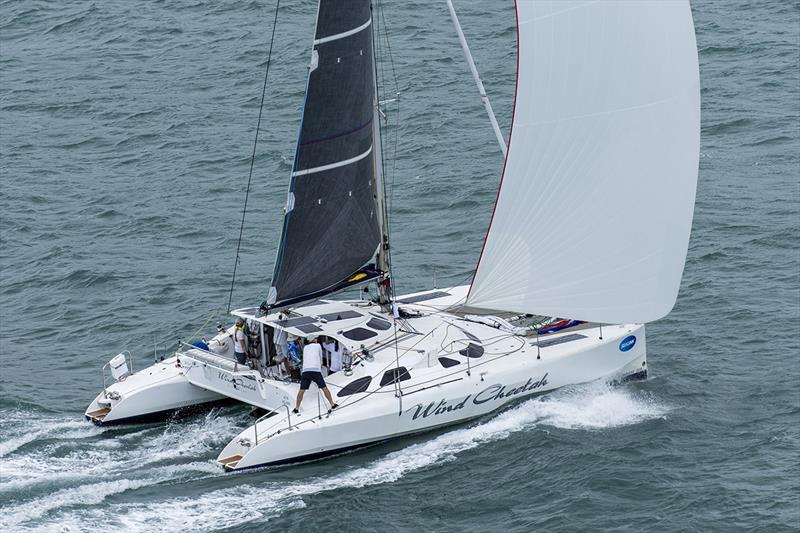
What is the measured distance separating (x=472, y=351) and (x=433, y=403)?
5.53 ft

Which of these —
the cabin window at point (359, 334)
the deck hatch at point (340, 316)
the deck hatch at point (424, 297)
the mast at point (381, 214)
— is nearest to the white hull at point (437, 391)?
the cabin window at point (359, 334)

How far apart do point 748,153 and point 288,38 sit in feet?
51.9

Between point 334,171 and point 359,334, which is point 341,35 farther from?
point 359,334

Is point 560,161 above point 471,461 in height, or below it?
above

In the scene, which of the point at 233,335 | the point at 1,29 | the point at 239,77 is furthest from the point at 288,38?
the point at 233,335

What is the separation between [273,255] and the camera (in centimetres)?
3275

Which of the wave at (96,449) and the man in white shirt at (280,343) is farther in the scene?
the man in white shirt at (280,343)

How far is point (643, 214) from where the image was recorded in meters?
24.4

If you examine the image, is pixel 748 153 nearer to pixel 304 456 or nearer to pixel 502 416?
pixel 502 416

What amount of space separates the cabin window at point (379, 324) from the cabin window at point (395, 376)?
142cm

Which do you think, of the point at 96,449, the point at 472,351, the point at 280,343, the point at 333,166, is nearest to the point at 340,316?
the point at 280,343

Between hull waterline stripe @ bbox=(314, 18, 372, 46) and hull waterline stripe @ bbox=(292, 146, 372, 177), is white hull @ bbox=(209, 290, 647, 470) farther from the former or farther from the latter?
hull waterline stripe @ bbox=(314, 18, 372, 46)

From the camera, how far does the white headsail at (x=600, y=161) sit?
23672 mm

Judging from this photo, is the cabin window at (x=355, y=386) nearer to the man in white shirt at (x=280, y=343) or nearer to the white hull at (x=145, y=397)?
the man in white shirt at (x=280, y=343)
